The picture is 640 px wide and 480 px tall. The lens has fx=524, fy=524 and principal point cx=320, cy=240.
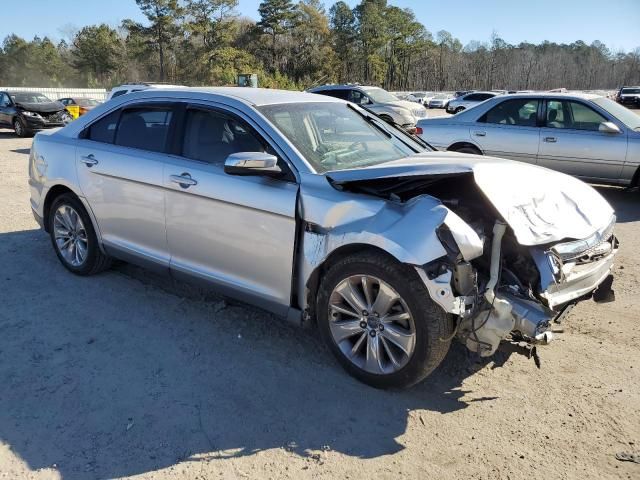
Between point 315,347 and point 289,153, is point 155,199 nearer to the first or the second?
point 289,153

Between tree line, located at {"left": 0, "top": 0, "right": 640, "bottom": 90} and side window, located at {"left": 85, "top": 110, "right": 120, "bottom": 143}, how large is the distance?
45.7 metres

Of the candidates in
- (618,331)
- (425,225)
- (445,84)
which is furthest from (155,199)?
(445,84)

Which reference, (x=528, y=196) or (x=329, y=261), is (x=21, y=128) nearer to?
(x=329, y=261)

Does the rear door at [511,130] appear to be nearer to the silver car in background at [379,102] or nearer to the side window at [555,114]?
the side window at [555,114]

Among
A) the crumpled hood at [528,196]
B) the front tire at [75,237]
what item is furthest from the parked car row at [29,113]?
the crumpled hood at [528,196]

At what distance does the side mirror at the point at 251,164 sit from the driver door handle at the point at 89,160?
1786 mm

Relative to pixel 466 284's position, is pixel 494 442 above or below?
below

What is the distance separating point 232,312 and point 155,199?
1072 millimetres

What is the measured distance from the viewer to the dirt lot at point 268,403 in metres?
2.60

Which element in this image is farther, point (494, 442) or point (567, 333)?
point (567, 333)

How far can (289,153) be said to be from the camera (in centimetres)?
346

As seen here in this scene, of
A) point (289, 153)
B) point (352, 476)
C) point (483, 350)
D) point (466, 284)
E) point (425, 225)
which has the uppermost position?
point (289, 153)

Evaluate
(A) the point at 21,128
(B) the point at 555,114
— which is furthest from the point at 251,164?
(A) the point at 21,128

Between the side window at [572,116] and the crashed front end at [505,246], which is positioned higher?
the side window at [572,116]
